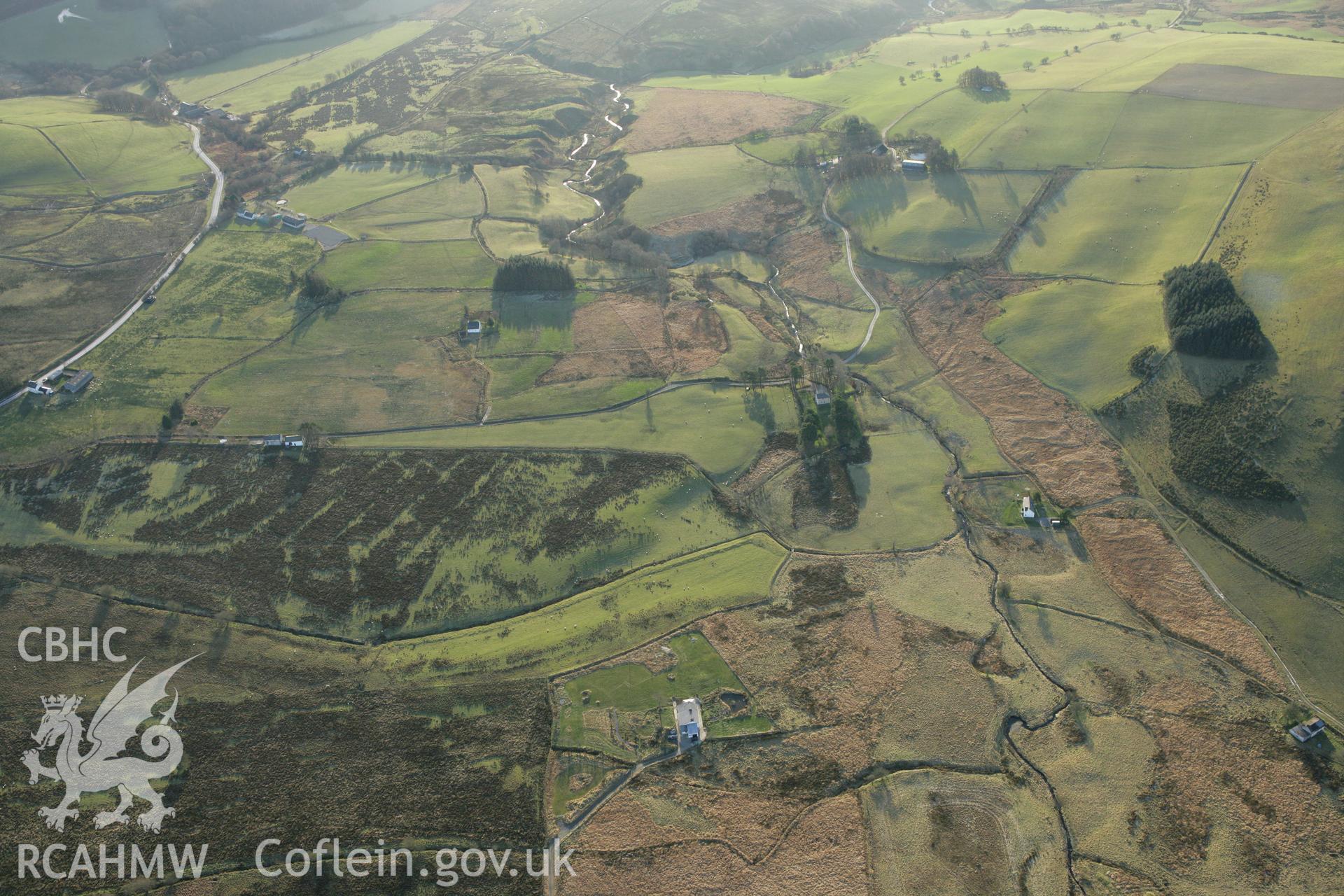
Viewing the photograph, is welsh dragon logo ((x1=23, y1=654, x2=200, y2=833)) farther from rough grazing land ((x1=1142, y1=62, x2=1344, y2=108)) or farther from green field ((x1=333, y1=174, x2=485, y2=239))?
rough grazing land ((x1=1142, y1=62, x2=1344, y2=108))

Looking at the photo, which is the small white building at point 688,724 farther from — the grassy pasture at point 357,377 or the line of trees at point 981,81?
the line of trees at point 981,81

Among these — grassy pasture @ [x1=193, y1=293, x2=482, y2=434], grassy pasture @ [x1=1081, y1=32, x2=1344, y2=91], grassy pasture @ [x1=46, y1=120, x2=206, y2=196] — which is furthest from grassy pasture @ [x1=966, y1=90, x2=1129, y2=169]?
grassy pasture @ [x1=46, y1=120, x2=206, y2=196]

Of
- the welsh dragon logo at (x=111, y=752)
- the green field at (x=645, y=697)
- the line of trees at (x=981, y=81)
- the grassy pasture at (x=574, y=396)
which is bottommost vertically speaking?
the welsh dragon logo at (x=111, y=752)

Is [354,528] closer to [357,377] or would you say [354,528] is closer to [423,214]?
[357,377]

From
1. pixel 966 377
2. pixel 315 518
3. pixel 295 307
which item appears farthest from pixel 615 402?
pixel 295 307

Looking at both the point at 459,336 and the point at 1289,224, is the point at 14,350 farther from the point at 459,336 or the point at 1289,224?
the point at 1289,224

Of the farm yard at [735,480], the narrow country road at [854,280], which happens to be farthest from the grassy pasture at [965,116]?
the narrow country road at [854,280]
